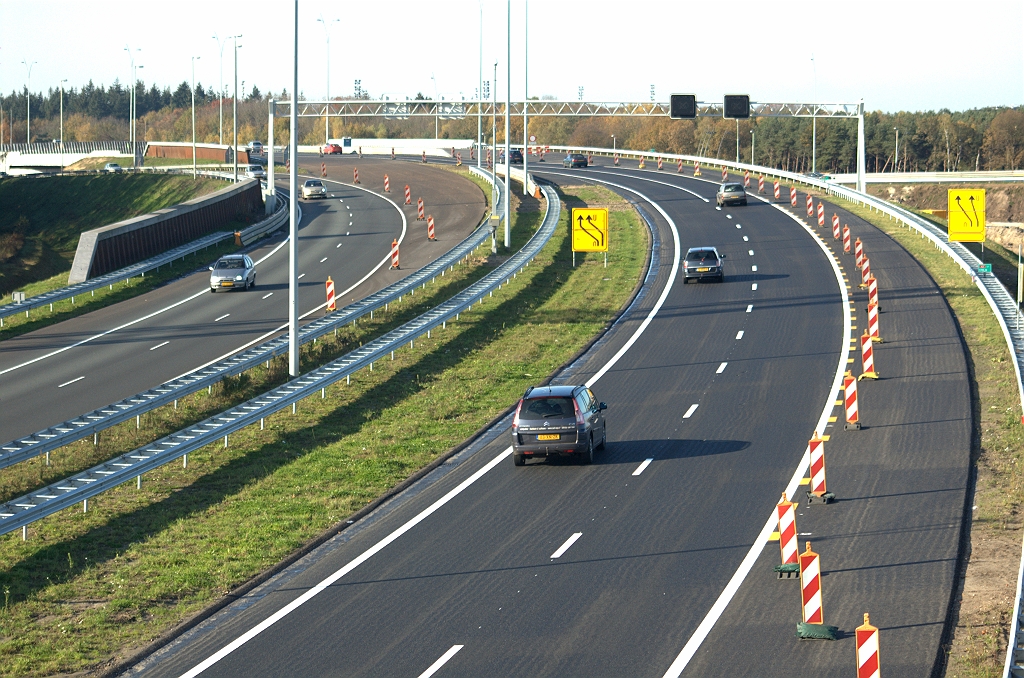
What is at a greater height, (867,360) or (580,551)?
(867,360)

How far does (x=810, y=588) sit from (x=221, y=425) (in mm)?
15148

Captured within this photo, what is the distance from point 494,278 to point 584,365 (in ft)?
48.0

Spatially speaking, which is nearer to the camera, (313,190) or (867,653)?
(867,653)

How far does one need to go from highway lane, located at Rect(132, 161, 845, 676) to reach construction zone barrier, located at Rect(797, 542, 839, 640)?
152 centimetres

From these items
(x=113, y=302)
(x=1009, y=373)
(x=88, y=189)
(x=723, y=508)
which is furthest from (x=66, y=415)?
(x=88, y=189)

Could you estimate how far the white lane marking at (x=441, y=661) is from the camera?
49.1ft

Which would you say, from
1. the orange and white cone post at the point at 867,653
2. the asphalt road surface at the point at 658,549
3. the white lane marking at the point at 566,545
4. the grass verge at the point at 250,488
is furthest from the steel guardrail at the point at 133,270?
the orange and white cone post at the point at 867,653

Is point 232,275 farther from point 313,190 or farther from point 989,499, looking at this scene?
point 989,499

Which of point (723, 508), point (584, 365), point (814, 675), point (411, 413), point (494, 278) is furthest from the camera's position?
point (494, 278)

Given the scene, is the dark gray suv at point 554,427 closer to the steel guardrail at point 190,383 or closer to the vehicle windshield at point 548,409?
the vehicle windshield at point 548,409

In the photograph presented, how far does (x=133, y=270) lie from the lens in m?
55.8

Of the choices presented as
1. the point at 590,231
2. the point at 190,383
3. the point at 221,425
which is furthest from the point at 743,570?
the point at 590,231

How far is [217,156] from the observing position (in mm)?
131875

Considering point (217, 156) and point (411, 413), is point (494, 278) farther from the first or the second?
point (217, 156)
